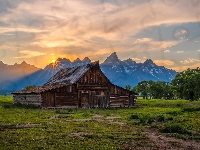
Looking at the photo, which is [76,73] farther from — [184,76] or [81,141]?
[81,141]

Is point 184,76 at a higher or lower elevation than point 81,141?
higher

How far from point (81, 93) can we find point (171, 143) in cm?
3733

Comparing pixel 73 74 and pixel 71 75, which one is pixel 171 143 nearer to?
pixel 73 74

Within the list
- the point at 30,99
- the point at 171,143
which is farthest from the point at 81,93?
Result: the point at 171,143

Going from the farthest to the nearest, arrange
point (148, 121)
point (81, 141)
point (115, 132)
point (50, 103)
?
point (50, 103) → point (148, 121) → point (115, 132) → point (81, 141)

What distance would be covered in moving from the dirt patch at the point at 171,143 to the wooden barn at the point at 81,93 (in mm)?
32624

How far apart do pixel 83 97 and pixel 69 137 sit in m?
35.9

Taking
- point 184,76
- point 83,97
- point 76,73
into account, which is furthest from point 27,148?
point 184,76

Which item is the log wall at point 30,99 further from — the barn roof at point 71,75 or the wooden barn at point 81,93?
the barn roof at point 71,75

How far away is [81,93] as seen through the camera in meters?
52.2

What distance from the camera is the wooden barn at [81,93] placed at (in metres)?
48.6

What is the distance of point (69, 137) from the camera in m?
16.6

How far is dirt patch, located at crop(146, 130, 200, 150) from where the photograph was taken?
14.8m

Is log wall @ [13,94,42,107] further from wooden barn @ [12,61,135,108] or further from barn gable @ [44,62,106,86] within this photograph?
barn gable @ [44,62,106,86]
